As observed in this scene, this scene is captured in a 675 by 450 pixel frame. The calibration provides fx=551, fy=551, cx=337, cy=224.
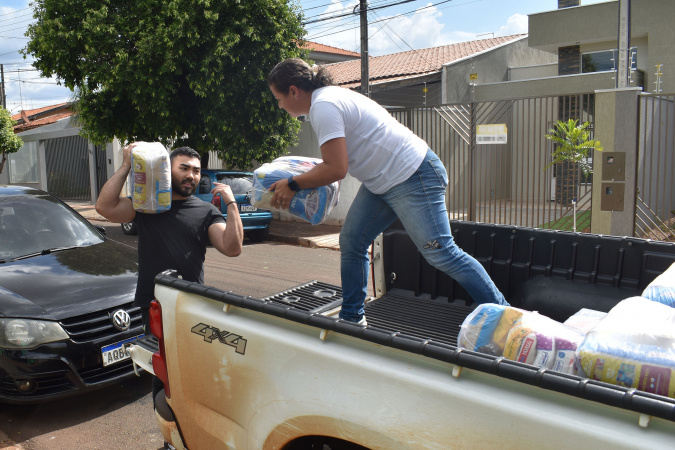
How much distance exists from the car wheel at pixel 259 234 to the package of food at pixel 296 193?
909 cm

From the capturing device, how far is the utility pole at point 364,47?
1234cm

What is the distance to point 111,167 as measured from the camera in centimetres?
2200

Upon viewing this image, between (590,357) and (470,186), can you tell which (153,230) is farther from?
(470,186)

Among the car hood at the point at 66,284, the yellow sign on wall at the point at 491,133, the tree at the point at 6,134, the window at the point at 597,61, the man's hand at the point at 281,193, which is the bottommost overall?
the car hood at the point at 66,284

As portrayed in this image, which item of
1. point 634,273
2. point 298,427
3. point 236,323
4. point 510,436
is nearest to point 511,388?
point 510,436

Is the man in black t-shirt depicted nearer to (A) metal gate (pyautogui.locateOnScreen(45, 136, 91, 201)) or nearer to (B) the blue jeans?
(B) the blue jeans

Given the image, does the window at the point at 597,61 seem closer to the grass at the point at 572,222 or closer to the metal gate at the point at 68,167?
the grass at the point at 572,222

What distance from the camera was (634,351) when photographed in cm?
144

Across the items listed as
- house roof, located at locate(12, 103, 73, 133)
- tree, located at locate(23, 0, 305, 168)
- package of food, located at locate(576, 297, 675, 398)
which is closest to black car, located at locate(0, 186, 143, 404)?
package of food, located at locate(576, 297, 675, 398)

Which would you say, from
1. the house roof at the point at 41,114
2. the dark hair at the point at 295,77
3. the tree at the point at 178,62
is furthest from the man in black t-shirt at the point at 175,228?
the house roof at the point at 41,114

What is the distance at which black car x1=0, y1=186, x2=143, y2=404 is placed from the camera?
3410 mm

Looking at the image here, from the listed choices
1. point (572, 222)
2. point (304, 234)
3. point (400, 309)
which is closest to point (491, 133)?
point (572, 222)

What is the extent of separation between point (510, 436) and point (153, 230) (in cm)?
231

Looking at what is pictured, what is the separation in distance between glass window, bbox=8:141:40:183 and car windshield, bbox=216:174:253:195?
1915 cm
